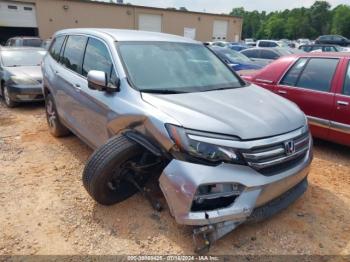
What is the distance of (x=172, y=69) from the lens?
11.2 ft

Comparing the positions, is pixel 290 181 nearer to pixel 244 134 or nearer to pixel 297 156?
pixel 297 156

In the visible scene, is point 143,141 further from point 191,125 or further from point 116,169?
point 191,125

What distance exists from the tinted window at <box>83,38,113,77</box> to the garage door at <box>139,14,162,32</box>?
95.4 ft

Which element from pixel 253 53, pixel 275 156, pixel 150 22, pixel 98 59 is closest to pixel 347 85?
pixel 275 156

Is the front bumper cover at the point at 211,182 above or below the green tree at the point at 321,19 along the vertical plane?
below

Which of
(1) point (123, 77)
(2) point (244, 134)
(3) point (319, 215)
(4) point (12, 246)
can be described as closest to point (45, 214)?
(4) point (12, 246)

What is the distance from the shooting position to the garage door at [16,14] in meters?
25.4

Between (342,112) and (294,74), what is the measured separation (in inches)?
40.2

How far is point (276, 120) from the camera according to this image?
277 centimetres

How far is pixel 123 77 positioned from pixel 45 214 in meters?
1.55

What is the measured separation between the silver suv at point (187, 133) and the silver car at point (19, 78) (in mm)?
3546

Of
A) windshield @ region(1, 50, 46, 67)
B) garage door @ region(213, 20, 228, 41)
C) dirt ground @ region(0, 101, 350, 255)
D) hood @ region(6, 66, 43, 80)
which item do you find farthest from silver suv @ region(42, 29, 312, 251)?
garage door @ region(213, 20, 228, 41)

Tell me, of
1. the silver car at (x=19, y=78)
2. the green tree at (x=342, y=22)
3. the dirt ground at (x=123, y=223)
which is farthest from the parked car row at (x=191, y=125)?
the green tree at (x=342, y=22)

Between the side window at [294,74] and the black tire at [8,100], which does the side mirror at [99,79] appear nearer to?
the side window at [294,74]
